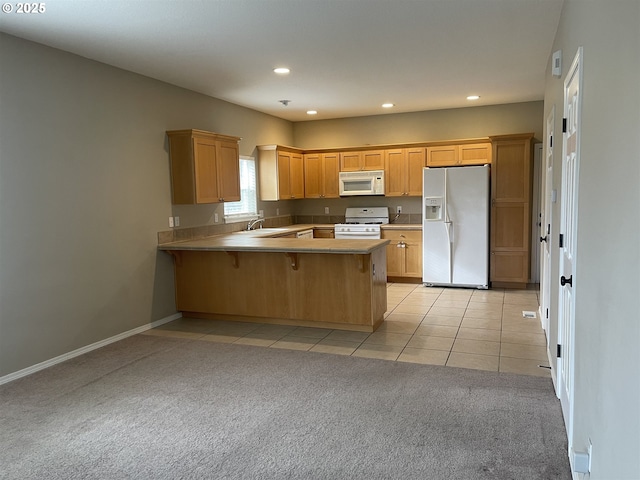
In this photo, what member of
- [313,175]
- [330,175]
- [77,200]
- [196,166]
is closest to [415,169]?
[330,175]

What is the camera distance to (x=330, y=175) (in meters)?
7.93

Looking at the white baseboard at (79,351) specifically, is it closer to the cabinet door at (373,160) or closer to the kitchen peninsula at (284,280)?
the kitchen peninsula at (284,280)

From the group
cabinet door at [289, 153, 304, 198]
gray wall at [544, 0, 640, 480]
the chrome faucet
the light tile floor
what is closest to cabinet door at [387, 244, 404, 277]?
the light tile floor

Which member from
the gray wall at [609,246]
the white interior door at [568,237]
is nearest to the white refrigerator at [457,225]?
the white interior door at [568,237]

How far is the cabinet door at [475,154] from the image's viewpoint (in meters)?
6.89

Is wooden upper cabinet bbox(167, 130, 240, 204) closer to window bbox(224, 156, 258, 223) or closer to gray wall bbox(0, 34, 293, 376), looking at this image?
gray wall bbox(0, 34, 293, 376)

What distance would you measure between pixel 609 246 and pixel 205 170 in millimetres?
4522

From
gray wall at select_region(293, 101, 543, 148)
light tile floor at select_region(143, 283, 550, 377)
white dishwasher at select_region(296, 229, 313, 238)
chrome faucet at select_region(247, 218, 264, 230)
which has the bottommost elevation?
light tile floor at select_region(143, 283, 550, 377)

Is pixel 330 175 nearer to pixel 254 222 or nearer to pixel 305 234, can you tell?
pixel 305 234

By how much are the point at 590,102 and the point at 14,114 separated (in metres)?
3.99

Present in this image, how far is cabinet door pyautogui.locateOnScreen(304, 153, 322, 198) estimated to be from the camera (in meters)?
7.99

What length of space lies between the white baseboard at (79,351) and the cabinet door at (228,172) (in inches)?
63.0

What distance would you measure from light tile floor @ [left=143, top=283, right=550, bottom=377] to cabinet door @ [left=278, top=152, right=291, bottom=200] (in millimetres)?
2491

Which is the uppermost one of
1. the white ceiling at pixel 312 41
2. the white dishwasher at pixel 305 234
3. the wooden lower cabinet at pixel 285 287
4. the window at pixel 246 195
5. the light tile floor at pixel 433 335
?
the white ceiling at pixel 312 41
